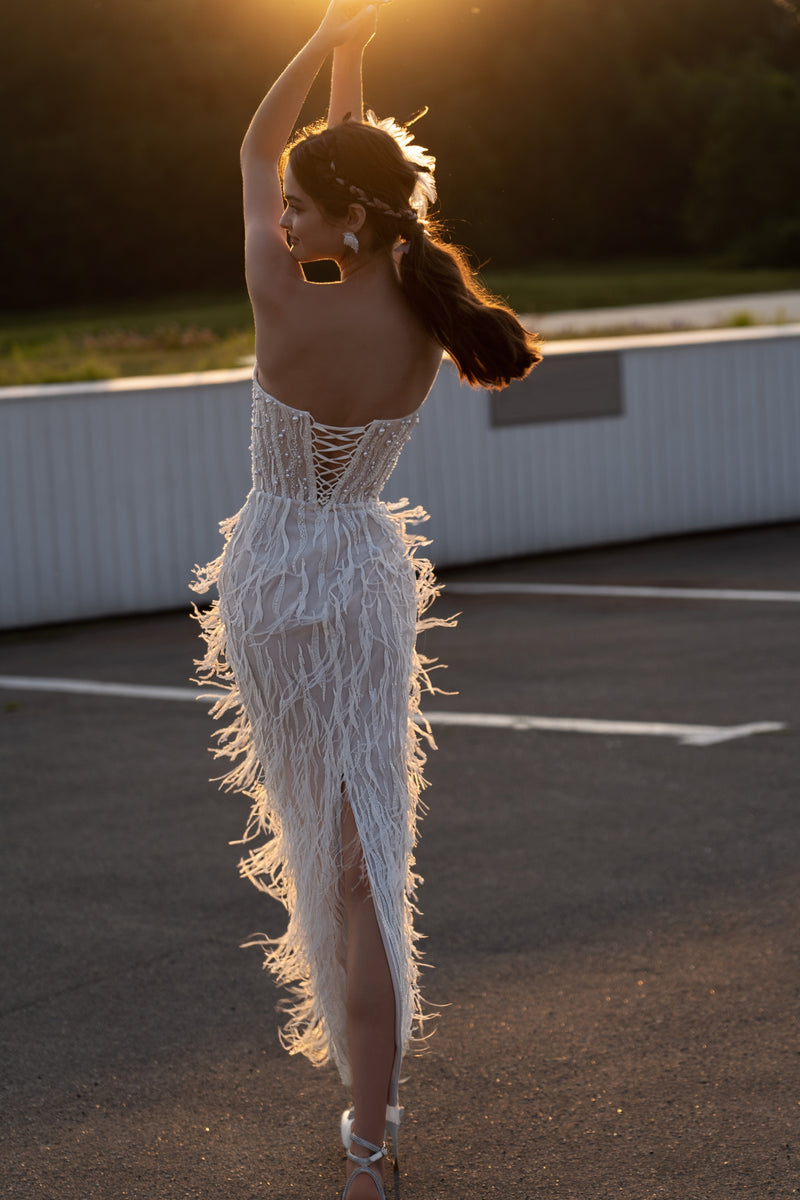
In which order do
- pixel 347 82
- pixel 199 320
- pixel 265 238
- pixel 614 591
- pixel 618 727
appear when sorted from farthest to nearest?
1. pixel 199 320
2. pixel 614 591
3. pixel 618 727
4. pixel 347 82
5. pixel 265 238

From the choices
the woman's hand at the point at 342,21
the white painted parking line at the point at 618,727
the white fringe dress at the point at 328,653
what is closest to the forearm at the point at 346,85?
the woman's hand at the point at 342,21

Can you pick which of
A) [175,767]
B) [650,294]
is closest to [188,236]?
[650,294]

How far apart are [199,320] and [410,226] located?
40081 millimetres

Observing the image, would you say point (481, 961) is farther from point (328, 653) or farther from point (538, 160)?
point (538, 160)

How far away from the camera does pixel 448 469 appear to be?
11.7m

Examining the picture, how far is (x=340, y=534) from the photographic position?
3029mm

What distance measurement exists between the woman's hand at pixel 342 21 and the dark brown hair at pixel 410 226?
0.17 meters

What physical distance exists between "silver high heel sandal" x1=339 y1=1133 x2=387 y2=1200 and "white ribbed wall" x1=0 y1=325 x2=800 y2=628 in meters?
7.57

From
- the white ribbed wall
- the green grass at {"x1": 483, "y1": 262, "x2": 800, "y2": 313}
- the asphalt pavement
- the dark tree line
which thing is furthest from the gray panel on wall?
the dark tree line

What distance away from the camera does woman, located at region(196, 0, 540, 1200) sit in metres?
2.87

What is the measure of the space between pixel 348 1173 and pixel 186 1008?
1088mm

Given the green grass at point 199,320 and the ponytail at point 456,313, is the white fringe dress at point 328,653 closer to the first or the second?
the ponytail at point 456,313

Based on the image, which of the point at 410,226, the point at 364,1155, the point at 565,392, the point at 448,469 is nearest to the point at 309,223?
the point at 410,226

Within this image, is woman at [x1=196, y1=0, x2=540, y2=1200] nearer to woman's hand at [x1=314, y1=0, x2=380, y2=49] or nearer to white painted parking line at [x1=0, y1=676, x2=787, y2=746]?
woman's hand at [x1=314, y1=0, x2=380, y2=49]
